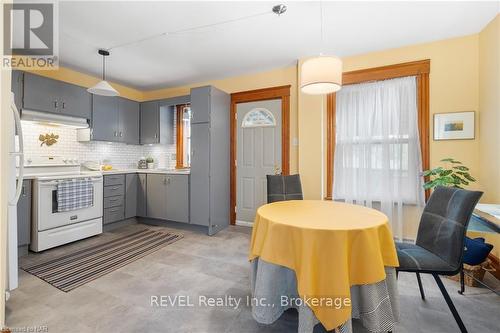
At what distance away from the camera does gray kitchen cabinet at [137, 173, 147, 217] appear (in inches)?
164

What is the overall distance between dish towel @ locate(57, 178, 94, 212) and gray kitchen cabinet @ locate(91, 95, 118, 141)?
983 millimetres

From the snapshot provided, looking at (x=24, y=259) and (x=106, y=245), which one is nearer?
(x=24, y=259)

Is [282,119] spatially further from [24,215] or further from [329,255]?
[24,215]

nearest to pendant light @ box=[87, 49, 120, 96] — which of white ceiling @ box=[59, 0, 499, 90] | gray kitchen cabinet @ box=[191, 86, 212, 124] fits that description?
white ceiling @ box=[59, 0, 499, 90]

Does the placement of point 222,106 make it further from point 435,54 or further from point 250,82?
point 435,54

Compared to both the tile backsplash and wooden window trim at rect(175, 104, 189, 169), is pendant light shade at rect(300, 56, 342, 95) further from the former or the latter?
the tile backsplash

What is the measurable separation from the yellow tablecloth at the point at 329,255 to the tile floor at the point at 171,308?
55cm

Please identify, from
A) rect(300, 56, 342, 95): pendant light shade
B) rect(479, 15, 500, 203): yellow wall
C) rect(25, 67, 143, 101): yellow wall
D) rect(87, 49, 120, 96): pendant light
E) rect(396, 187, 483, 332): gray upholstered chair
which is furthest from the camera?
rect(25, 67, 143, 101): yellow wall

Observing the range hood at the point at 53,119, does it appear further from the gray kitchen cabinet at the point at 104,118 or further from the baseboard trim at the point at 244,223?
the baseboard trim at the point at 244,223

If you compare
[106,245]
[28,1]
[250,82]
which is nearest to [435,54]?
[250,82]

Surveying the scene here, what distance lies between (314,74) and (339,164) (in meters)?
1.81

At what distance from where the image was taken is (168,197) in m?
3.96

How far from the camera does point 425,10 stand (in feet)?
7.60

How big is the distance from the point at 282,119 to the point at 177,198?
2194 millimetres
